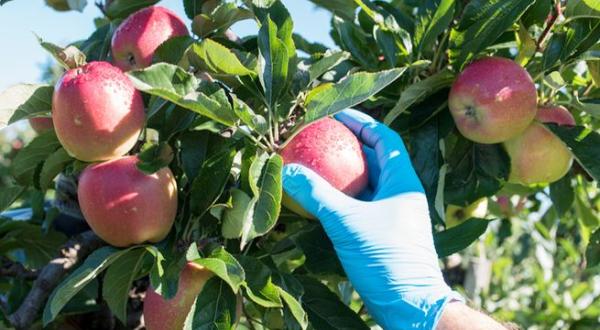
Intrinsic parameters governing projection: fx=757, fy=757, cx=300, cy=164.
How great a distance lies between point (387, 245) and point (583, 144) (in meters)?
0.50

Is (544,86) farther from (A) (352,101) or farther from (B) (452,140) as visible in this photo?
(A) (352,101)

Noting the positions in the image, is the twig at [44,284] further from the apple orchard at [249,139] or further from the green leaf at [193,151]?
the green leaf at [193,151]

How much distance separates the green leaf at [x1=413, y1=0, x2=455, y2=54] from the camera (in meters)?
1.39

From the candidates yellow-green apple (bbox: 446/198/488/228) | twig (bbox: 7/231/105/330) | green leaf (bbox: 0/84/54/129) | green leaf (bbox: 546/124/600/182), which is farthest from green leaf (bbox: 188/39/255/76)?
yellow-green apple (bbox: 446/198/488/228)

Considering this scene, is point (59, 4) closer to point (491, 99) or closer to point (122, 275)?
point (122, 275)

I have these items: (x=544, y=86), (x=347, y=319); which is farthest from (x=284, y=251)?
(x=544, y=86)

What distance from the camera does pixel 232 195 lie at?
3.76 feet

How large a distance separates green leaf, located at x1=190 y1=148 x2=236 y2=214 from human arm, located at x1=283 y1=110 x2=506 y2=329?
0.31 feet

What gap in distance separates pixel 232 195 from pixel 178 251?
0.18 metres

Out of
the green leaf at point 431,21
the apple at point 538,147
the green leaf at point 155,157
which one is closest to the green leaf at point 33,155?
the green leaf at point 155,157

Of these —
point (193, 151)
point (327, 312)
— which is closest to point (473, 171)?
point (327, 312)

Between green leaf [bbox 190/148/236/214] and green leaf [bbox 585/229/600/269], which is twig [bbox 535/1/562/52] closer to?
green leaf [bbox 585/229/600/269]

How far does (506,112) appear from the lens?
4.59 ft

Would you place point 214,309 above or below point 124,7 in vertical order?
below
